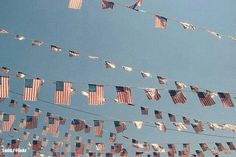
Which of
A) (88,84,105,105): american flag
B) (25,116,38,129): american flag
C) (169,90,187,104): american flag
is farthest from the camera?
(25,116,38,129): american flag

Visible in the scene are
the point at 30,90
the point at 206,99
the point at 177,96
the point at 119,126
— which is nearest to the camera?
the point at 30,90

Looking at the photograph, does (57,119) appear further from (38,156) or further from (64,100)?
(38,156)

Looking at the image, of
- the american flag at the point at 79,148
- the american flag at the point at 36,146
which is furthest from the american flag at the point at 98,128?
the american flag at the point at 36,146

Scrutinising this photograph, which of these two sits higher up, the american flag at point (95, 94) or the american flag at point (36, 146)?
the american flag at point (95, 94)

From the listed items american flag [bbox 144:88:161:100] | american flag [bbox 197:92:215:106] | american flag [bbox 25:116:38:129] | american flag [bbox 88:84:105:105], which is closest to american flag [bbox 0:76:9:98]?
american flag [bbox 88:84:105:105]

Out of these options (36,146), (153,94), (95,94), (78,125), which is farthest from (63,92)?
(36,146)

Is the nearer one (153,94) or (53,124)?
(153,94)

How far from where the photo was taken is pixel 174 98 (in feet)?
59.4

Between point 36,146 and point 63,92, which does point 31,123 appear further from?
point 36,146

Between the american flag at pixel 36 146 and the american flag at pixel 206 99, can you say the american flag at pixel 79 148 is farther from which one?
the american flag at pixel 206 99

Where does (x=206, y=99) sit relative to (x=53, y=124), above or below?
below

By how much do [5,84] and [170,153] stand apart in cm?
1736

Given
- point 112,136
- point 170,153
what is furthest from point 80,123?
point 170,153

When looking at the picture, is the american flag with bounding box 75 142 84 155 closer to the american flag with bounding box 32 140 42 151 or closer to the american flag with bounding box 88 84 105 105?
the american flag with bounding box 32 140 42 151
